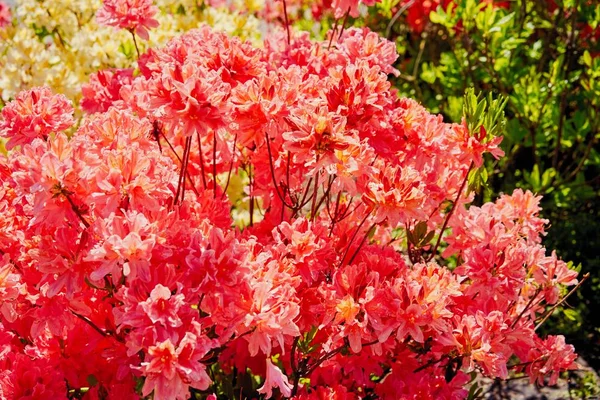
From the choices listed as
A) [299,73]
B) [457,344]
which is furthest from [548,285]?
[299,73]

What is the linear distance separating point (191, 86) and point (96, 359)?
2.36ft

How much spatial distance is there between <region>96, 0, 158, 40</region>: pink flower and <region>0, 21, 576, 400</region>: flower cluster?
6.0 inches

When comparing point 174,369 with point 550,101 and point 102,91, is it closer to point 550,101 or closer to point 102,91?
point 102,91

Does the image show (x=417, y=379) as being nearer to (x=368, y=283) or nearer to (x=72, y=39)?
(x=368, y=283)

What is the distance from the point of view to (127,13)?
2252 millimetres

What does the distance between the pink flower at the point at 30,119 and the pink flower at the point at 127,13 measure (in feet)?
1.48

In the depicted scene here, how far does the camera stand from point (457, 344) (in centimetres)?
182

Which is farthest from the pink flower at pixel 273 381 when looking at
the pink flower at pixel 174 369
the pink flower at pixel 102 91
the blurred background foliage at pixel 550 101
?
the blurred background foliage at pixel 550 101

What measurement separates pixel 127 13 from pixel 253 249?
0.90 meters

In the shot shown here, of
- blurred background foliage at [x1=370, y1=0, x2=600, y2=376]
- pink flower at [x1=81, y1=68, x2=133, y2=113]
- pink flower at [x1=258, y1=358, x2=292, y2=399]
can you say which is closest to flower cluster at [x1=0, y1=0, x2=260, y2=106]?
pink flower at [x1=81, y1=68, x2=133, y2=113]

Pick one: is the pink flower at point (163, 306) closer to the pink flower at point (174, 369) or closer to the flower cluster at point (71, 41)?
the pink flower at point (174, 369)

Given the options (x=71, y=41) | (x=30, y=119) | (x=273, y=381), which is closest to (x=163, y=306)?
(x=273, y=381)

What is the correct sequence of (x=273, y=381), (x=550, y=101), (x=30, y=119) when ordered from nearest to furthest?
(x=273, y=381)
(x=30, y=119)
(x=550, y=101)

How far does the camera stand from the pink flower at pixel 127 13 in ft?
7.38
